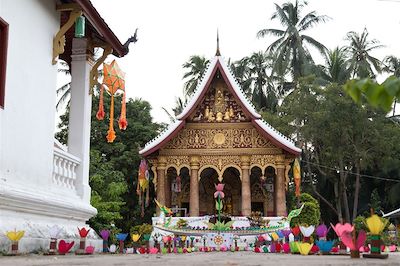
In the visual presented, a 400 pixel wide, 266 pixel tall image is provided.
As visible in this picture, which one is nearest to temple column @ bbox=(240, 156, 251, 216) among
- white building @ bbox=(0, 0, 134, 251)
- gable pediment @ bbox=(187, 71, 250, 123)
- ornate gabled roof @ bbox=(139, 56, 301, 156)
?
ornate gabled roof @ bbox=(139, 56, 301, 156)

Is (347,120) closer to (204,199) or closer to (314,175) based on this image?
(314,175)

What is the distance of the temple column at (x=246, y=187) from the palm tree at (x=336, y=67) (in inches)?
626

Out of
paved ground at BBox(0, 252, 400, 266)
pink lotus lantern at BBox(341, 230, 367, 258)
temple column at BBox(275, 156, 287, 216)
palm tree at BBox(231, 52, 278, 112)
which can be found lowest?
paved ground at BBox(0, 252, 400, 266)

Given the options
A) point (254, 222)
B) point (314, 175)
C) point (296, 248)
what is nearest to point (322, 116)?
point (314, 175)

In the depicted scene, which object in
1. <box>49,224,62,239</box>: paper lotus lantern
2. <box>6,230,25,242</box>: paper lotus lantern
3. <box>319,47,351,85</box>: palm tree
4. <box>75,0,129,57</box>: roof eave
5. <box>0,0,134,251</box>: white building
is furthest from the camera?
<box>319,47,351,85</box>: palm tree

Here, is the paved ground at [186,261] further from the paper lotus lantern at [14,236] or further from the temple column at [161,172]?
the temple column at [161,172]

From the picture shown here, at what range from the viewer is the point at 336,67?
3422 centimetres

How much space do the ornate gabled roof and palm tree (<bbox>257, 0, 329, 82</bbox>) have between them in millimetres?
15205

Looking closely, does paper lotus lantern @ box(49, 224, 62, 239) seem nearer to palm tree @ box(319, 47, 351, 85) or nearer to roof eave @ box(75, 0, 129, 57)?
roof eave @ box(75, 0, 129, 57)

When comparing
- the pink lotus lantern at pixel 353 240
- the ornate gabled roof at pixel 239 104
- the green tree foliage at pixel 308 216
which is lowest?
→ the pink lotus lantern at pixel 353 240

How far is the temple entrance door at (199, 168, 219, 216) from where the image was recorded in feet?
70.1

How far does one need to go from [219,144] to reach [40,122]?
43.0ft

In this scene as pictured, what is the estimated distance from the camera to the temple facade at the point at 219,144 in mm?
18797

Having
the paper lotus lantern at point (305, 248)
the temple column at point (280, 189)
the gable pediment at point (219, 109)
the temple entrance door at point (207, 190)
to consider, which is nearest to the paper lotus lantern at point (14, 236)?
the paper lotus lantern at point (305, 248)
